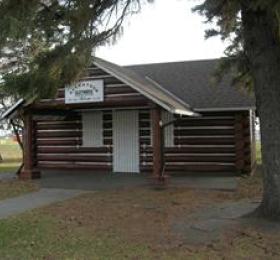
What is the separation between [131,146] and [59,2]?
1287cm

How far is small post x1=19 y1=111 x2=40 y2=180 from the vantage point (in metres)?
21.3

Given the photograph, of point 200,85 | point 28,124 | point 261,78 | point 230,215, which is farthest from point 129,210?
point 200,85

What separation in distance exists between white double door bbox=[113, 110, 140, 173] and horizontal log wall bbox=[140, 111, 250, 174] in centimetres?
27

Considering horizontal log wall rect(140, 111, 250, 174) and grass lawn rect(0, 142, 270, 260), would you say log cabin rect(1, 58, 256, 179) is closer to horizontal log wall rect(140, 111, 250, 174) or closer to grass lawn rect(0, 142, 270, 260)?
horizontal log wall rect(140, 111, 250, 174)

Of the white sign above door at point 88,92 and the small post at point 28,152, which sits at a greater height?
the white sign above door at point 88,92

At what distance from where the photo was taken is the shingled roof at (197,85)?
21.9m

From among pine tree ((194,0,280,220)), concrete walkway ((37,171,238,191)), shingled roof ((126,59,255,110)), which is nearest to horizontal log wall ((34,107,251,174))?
shingled roof ((126,59,255,110))

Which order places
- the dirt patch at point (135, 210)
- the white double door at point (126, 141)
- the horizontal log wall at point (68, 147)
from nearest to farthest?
the dirt patch at point (135, 210), the white double door at point (126, 141), the horizontal log wall at point (68, 147)

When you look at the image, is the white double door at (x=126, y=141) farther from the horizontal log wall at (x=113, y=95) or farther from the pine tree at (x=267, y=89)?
the pine tree at (x=267, y=89)

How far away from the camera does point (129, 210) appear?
43.5 feet

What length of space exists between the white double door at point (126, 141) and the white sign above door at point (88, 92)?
3.82 m

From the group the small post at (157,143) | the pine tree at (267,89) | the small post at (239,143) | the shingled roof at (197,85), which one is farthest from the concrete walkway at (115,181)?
the pine tree at (267,89)

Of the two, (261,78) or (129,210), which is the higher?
(261,78)

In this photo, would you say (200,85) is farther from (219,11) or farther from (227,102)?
(219,11)
